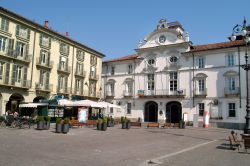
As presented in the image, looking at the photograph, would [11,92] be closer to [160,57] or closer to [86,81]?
[86,81]

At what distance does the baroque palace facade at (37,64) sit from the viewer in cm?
2852

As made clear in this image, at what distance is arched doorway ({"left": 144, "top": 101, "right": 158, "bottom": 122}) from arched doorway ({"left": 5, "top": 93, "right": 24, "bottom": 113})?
Answer: 18.5 m

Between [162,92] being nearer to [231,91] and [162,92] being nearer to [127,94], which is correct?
[127,94]

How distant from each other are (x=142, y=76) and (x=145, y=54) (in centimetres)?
360

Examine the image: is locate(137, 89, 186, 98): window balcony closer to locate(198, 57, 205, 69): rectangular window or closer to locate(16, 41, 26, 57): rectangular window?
locate(198, 57, 205, 69): rectangular window

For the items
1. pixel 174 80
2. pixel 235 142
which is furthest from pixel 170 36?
pixel 235 142

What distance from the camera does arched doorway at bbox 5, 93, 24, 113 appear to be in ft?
97.8

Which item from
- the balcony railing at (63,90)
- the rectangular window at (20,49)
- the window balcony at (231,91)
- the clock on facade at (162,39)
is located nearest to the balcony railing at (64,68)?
the balcony railing at (63,90)

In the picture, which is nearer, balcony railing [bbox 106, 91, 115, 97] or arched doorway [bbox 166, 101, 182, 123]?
arched doorway [bbox 166, 101, 182, 123]

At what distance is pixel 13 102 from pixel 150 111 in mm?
19962

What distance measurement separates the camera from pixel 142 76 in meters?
40.8

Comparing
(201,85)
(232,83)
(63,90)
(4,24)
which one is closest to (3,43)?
(4,24)

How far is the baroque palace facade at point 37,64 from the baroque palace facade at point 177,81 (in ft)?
19.5

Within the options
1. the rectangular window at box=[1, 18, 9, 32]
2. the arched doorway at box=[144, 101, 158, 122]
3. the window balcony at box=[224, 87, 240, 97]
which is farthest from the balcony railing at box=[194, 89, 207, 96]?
the rectangular window at box=[1, 18, 9, 32]
